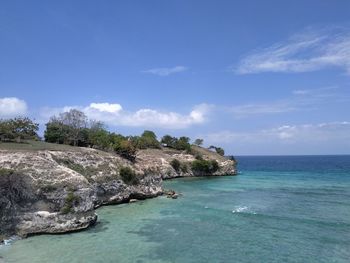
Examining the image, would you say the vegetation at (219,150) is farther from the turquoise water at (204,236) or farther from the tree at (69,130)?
the turquoise water at (204,236)

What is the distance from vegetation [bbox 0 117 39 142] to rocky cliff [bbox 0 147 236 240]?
1274cm

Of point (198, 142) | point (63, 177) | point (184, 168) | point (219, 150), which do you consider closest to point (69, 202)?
point (63, 177)

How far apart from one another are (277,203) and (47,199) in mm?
31714

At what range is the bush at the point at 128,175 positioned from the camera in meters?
52.4

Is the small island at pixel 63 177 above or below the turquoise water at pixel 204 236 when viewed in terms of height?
above

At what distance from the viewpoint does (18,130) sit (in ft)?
207

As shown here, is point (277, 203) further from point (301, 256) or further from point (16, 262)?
point (16, 262)

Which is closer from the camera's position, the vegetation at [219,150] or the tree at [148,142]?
the tree at [148,142]

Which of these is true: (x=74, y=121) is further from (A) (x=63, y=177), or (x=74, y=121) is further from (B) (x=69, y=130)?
(A) (x=63, y=177)

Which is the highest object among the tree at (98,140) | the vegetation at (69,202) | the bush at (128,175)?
the tree at (98,140)

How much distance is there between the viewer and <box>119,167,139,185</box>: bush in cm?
5244

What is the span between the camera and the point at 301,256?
2697 cm

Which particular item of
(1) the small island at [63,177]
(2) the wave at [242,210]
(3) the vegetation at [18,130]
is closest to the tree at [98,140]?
(1) the small island at [63,177]

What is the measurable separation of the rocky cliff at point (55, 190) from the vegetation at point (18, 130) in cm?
1274
